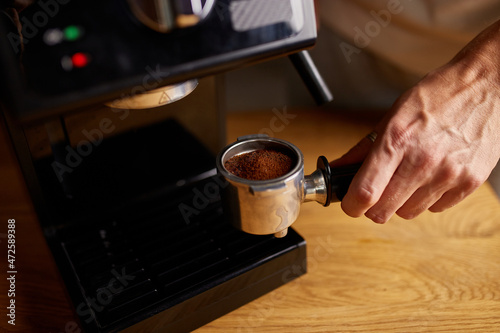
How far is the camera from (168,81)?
1.24ft

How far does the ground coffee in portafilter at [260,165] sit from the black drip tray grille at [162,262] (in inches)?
5.2

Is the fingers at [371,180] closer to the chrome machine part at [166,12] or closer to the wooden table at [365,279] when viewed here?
the wooden table at [365,279]

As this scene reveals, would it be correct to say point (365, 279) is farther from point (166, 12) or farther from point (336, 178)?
point (166, 12)

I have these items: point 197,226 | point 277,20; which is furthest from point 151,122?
point 277,20

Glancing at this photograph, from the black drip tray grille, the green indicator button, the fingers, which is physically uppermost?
the green indicator button

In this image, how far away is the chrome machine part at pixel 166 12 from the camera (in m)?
0.36

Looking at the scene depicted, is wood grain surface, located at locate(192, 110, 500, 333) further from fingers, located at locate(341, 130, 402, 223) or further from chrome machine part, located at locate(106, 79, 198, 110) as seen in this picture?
chrome machine part, located at locate(106, 79, 198, 110)

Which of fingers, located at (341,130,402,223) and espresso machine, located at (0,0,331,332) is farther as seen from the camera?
fingers, located at (341,130,402,223)

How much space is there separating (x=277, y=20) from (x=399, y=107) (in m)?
0.21

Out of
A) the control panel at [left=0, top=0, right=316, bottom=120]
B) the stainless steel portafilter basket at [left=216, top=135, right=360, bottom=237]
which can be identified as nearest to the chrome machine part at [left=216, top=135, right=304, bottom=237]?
the stainless steel portafilter basket at [left=216, top=135, right=360, bottom=237]

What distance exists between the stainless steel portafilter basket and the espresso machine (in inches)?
3.5

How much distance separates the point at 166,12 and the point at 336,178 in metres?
0.24

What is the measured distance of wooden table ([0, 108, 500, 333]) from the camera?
1.73ft

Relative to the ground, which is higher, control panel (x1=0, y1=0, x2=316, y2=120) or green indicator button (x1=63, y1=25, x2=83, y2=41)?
green indicator button (x1=63, y1=25, x2=83, y2=41)
